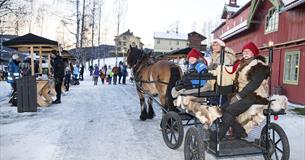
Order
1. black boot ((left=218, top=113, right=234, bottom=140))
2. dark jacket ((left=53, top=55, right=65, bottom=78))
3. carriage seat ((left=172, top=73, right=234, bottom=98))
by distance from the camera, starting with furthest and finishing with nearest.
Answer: dark jacket ((left=53, top=55, right=65, bottom=78)) → carriage seat ((left=172, top=73, right=234, bottom=98)) → black boot ((left=218, top=113, right=234, bottom=140))

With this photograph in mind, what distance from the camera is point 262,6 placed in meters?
20.6

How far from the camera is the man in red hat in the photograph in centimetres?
449

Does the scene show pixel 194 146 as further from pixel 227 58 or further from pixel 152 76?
pixel 152 76

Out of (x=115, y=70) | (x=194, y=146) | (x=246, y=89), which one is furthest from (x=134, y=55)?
(x=115, y=70)

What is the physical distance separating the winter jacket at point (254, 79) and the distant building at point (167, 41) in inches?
3084

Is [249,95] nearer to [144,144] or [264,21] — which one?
[144,144]

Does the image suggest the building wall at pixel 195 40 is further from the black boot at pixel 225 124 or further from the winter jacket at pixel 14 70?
the black boot at pixel 225 124

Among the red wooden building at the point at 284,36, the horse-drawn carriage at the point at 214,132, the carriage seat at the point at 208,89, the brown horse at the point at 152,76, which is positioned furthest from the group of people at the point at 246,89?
the red wooden building at the point at 284,36

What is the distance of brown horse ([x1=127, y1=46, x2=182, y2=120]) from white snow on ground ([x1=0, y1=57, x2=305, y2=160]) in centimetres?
75

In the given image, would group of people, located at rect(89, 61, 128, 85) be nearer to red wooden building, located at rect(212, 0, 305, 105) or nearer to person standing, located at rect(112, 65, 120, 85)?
person standing, located at rect(112, 65, 120, 85)

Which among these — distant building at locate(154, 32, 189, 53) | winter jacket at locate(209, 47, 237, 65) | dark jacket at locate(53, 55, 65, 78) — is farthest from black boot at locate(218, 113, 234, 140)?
distant building at locate(154, 32, 189, 53)

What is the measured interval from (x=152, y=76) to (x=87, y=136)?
2.24 meters

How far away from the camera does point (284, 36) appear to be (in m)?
16.8

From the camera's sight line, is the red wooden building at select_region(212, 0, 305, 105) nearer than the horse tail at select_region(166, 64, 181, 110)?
No
